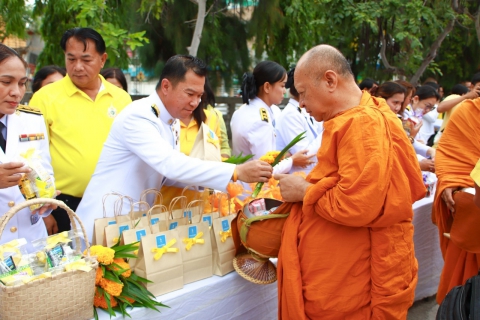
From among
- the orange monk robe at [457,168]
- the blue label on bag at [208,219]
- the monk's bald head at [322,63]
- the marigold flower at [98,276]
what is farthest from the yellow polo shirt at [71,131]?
the orange monk robe at [457,168]

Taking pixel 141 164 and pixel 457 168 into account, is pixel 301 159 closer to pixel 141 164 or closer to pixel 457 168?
pixel 457 168

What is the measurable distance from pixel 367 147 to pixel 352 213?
0.83 ft

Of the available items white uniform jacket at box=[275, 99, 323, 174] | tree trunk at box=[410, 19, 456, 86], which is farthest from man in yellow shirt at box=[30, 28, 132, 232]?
tree trunk at box=[410, 19, 456, 86]

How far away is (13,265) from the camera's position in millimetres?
1656

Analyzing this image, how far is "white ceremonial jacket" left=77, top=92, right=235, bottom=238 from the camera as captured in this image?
221cm

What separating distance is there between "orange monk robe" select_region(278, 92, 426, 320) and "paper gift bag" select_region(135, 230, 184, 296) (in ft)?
1.47

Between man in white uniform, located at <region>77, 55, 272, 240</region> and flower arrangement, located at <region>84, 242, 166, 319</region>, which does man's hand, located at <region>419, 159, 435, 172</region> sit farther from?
flower arrangement, located at <region>84, 242, 166, 319</region>

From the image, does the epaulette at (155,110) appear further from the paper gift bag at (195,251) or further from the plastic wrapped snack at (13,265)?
the plastic wrapped snack at (13,265)

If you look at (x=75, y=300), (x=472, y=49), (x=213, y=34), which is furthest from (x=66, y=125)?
(x=472, y=49)

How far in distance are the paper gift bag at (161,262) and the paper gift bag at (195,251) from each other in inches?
2.1

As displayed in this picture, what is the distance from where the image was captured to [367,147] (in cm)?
177

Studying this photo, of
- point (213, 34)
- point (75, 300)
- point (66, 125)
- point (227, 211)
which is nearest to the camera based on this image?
point (75, 300)

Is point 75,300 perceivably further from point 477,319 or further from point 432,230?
point 432,230

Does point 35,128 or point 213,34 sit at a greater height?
point 213,34
